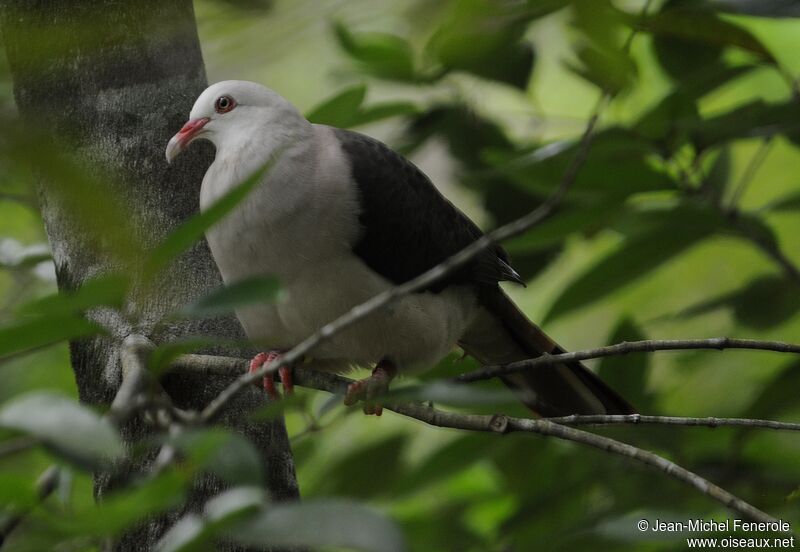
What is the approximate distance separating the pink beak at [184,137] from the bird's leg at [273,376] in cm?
59

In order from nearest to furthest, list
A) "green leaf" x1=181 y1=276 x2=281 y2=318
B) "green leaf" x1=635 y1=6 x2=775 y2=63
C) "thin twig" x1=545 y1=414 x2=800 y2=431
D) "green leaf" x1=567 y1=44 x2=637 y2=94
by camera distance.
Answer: "green leaf" x1=567 y1=44 x2=637 y2=94, "green leaf" x1=181 y1=276 x2=281 y2=318, "thin twig" x1=545 y1=414 x2=800 y2=431, "green leaf" x1=635 y1=6 x2=775 y2=63

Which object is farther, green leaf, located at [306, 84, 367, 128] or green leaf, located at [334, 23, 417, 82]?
green leaf, located at [334, 23, 417, 82]

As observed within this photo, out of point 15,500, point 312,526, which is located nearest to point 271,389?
point 15,500

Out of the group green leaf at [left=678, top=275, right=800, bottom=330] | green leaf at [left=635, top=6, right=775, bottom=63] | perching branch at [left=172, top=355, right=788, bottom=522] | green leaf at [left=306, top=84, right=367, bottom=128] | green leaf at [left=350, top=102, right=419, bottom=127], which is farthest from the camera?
green leaf at [left=678, top=275, right=800, bottom=330]

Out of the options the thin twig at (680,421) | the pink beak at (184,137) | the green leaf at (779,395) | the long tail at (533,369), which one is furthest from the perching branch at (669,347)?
the pink beak at (184,137)

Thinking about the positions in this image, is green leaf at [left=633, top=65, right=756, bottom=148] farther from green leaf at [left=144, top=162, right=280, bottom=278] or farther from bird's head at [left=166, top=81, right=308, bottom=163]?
green leaf at [left=144, top=162, right=280, bottom=278]

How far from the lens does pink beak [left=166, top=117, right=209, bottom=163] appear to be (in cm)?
245

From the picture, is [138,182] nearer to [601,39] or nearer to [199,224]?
[199,224]

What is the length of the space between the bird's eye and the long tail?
1065 millimetres

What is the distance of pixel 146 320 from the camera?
228 centimetres

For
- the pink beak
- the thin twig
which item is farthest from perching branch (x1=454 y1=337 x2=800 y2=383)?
the pink beak

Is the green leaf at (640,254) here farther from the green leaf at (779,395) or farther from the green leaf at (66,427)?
the green leaf at (66,427)

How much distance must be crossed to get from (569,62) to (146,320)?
118cm

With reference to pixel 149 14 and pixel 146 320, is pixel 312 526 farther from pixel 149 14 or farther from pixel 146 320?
pixel 146 320
